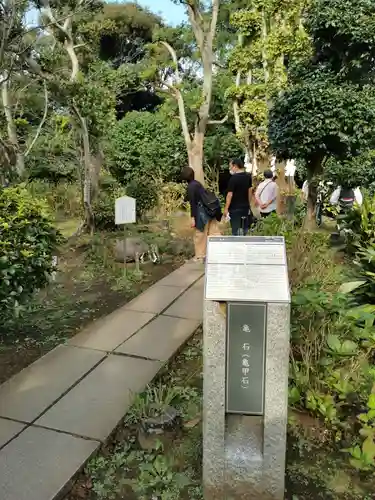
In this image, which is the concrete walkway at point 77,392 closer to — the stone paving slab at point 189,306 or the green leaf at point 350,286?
the stone paving slab at point 189,306

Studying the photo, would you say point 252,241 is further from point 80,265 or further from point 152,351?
point 80,265

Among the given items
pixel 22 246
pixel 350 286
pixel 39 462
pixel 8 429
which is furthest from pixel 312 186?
pixel 39 462

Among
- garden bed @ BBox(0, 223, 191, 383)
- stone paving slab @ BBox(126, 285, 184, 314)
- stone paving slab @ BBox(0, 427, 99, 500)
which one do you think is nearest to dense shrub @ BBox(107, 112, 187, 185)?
garden bed @ BBox(0, 223, 191, 383)

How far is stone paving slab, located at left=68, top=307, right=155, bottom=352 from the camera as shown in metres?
3.74

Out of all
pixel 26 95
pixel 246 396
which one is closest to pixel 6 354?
pixel 246 396

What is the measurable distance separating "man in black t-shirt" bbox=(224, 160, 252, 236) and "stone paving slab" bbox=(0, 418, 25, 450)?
4.25 meters

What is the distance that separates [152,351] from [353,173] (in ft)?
19.7

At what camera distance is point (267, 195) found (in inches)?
291

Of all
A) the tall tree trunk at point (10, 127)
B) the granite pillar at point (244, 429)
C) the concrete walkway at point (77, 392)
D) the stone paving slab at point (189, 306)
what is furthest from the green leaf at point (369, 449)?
the tall tree trunk at point (10, 127)

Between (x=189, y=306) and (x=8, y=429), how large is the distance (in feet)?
8.02

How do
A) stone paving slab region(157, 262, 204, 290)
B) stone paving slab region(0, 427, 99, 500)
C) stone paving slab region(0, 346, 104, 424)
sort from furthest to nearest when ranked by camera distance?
stone paving slab region(157, 262, 204, 290) < stone paving slab region(0, 346, 104, 424) < stone paving slab region(0, 427, 99, 500)

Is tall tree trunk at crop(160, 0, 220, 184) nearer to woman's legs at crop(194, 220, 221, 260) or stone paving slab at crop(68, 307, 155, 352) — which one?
woman's legs at crop(194, 220, 221, 260)

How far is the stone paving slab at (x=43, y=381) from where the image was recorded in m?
2.77

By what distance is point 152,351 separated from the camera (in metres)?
3.60
